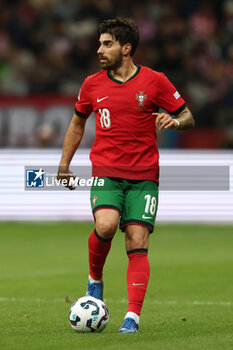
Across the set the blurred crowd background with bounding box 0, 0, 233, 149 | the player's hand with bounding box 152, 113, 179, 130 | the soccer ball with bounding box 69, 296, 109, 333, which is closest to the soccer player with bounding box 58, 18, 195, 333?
the player's hand with bounding box 152, 113, 179, 130

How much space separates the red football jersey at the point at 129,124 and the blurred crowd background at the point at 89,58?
11.4 m

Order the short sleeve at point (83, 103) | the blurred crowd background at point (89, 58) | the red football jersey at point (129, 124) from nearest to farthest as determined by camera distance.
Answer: the red football jersey at point (129, 124) < the short sleeve at point (83, 103) < the blurred crowd background at point (89, 58)

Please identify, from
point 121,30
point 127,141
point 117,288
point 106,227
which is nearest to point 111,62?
point 121,30

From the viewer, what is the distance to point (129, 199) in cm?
678

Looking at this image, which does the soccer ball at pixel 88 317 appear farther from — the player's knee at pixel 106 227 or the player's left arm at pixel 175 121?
the player's left arm at pixel 175 121

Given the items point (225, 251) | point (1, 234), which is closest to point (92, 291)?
point (225, 251)

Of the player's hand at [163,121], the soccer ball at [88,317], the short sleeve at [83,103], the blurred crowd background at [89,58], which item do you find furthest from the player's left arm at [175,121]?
the blurred crowd background at [89,58]

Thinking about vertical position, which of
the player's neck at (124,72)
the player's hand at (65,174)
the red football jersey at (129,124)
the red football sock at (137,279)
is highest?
the player's neck at (124,72)

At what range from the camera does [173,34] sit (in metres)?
20.0

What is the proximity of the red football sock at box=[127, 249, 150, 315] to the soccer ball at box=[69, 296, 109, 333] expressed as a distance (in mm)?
224

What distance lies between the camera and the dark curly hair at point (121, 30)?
683cm

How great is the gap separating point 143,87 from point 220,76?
13292mm

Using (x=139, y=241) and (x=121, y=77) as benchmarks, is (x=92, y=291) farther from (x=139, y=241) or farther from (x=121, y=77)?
(x=121, y=77)

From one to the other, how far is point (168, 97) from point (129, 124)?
390mm
